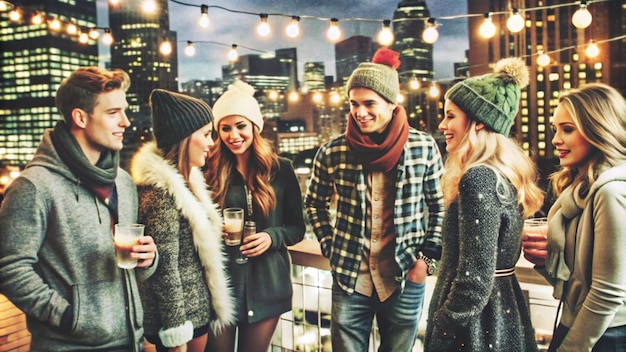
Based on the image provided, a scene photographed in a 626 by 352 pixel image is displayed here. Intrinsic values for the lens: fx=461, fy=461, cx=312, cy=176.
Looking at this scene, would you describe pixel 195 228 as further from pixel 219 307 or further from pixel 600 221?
pixel 600 221

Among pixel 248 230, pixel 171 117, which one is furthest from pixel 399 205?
pixel 171 117

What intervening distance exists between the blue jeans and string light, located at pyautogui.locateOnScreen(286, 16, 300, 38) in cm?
291

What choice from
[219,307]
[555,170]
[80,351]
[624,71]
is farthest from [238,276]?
[624,71]

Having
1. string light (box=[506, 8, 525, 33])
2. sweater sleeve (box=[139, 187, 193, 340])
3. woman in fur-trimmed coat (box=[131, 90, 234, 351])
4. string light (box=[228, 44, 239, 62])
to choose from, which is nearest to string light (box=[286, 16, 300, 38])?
string light (box=[228, 44, 239, 62])

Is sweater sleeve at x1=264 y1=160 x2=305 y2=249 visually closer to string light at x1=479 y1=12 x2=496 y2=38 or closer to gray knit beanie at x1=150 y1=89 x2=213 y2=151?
gray knit beanie at x1=150 y1=89 x2=213 y2=151

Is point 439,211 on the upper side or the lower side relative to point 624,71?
lower

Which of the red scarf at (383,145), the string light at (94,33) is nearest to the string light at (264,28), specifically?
the string light at (94,33)

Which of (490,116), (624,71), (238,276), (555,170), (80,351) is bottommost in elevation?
(80,351)

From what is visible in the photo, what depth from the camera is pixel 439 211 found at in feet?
7.55

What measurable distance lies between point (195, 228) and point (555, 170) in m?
1.76

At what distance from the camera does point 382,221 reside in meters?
2.28

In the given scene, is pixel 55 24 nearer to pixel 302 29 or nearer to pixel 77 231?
pixel 302 29

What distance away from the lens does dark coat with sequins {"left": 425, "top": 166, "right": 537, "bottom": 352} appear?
5.35 ft

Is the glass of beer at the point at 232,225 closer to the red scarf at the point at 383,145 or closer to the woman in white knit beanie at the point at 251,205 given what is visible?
the woman in white knit beanie at the point at 251,205
